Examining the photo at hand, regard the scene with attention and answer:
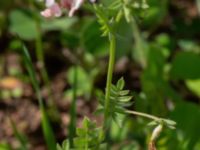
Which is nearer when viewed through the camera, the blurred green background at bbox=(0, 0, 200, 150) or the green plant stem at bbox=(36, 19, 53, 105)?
the blurred green background at bbox=(0, 0, 200, 150)

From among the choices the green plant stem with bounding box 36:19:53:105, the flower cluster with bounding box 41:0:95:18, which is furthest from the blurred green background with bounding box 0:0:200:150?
the flower cluster with bounding box 41:0:95:18

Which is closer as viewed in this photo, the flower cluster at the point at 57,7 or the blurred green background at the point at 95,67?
the flower cluster at the point at 57,7

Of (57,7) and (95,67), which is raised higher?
(57,7)

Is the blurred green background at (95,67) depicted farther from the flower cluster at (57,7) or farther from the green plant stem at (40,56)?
the flower cluster at (57,7)

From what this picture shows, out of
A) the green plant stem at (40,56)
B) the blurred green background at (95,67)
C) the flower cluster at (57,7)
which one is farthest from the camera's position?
the green plant stem at (40,56)

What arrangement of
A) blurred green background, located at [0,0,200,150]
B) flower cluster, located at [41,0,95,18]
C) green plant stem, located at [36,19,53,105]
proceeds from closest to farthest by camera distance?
flower cluster, located at [41,0,95,18]
blurred green background, located at [0,0,200,150]
green plant stem, located at [36,19,53,105]

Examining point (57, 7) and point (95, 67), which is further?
point (95, 67)

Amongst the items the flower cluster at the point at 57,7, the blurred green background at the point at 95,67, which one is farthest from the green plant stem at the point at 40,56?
the flower cluster at the point at 57,7

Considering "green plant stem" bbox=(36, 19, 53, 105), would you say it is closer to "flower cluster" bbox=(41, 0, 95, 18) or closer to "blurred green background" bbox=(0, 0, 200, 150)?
"blurred green background" bbox=(0, 0, 200, 150)

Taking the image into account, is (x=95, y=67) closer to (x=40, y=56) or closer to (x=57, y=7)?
(x=40, y=56)

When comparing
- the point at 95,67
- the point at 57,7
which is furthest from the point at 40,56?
the point at 57,7

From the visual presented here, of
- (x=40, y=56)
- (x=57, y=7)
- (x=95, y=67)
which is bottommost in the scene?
(x=95, y=67)

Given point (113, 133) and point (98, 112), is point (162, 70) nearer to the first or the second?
point (113, 133)
